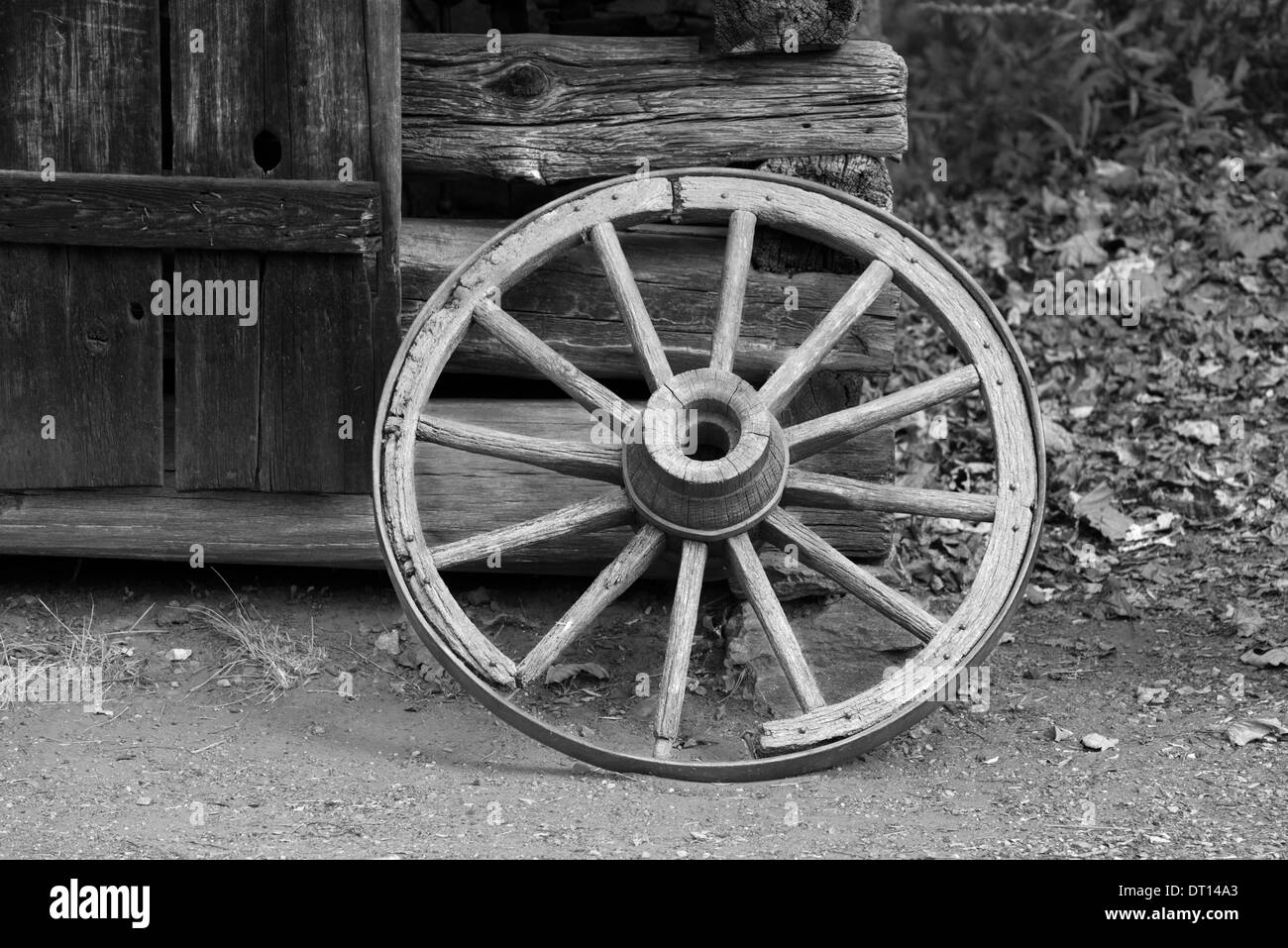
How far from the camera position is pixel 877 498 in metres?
4.15

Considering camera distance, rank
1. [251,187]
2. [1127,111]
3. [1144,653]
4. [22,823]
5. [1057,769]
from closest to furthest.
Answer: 1. [22,823]
2. [1057,769]
3. [251,187]
4. [1144,653]
5. [1127,111]

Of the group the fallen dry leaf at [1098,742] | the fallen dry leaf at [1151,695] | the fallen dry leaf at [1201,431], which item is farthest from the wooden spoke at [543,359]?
the fallen dry leaf at [1201,431]

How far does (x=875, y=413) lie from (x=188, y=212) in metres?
2.17

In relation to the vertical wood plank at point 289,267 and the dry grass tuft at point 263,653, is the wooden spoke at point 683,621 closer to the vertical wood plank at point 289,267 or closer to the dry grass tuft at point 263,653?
the vertical wood plank at point 289,267

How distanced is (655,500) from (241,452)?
1.42 metres

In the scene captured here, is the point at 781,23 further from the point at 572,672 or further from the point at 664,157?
the point at 572,672

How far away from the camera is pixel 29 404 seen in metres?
4.43

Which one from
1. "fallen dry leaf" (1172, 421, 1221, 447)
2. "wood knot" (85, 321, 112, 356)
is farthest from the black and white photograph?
"fallen dry leaf" (1172, 421, 1221, 447)

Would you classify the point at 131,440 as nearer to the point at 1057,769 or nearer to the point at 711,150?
the point at 711,150

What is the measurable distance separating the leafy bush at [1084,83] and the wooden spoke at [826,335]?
3.97 metres

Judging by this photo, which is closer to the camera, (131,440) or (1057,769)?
(1057,769)

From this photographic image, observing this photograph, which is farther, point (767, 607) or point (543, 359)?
point (543, 359)

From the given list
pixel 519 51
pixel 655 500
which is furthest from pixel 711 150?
pixel 655 500

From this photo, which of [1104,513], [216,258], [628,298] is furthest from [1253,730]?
[216,258]
